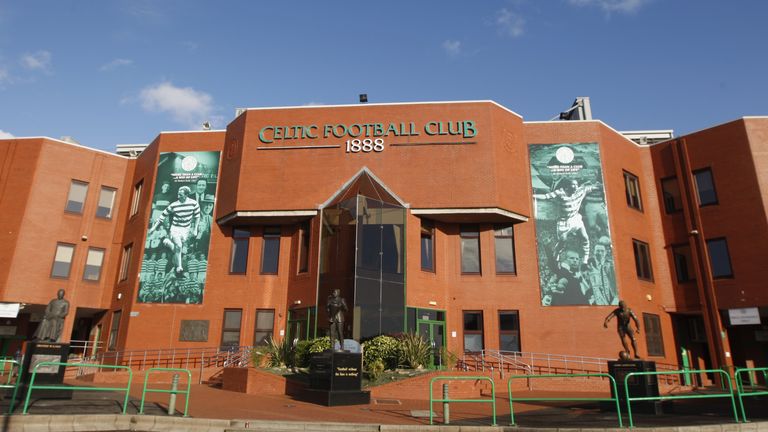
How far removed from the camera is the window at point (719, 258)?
2438 centimetres

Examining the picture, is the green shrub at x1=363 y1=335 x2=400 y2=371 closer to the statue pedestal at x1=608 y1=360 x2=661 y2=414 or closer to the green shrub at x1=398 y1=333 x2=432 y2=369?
the green shrub at x1=398 y1=333 x2=432 y2=369

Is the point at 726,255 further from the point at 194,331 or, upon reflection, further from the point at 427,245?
the point at 194,331

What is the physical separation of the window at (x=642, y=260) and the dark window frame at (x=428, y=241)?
31.6 feet

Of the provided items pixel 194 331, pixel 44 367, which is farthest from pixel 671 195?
pixel 44 367

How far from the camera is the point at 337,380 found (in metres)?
14.7

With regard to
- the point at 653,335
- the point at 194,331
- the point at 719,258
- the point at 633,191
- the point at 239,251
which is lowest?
the point at 194,331

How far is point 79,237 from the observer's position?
27.3 metres

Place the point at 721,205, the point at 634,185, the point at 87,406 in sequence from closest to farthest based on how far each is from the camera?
the point at 87,406
the point at 721,205
the point at 634,185

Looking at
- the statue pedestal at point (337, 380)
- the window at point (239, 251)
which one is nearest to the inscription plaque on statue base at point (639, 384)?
the statue pedestal at point (337, 380)

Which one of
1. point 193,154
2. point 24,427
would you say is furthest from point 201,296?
point 24,427

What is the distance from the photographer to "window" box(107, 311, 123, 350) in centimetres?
2567

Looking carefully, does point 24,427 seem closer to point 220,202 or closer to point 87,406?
point 87,406

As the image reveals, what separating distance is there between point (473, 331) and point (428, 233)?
4.89 meters

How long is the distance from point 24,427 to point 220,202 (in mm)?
17089
